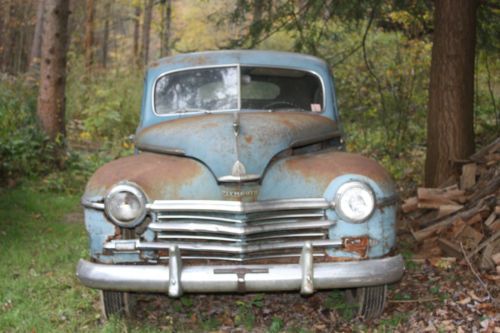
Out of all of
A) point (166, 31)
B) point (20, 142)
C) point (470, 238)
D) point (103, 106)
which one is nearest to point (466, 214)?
point (470, 238)

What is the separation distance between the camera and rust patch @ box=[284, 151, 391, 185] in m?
4.25

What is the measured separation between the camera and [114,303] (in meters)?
4.63

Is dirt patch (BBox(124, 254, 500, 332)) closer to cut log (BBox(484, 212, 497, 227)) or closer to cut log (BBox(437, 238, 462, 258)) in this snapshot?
cut log (BBox(437, 238, 462, 258))

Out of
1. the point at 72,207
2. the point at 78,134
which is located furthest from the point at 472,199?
the point at 78,134

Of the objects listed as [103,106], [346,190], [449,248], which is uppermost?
[103,106]

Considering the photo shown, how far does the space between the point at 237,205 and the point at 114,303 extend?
127cm

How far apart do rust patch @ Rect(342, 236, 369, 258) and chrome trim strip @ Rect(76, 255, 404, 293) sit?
9 centimetres

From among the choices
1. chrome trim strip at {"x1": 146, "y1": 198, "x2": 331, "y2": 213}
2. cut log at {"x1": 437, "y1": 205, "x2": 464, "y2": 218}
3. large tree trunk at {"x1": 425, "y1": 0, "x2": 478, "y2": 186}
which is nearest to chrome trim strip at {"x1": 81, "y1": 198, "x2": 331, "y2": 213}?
chrome trim strip at {"x1": 146, "y1": 198, "x2": 331, "y2": 213}

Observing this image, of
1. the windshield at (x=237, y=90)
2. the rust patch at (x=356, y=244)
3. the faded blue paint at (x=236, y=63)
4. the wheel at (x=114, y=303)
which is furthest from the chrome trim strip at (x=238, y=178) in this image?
the faded blue paint at (x=236, y=63)

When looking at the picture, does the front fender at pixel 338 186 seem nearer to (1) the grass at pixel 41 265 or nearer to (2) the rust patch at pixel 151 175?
(2) the rust patch at pixel 151 175

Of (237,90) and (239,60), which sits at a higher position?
(239,60)

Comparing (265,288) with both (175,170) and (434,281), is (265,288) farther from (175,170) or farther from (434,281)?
(434,281)

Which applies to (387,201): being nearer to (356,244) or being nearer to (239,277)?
(356,244)

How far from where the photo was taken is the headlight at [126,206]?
161 inches
